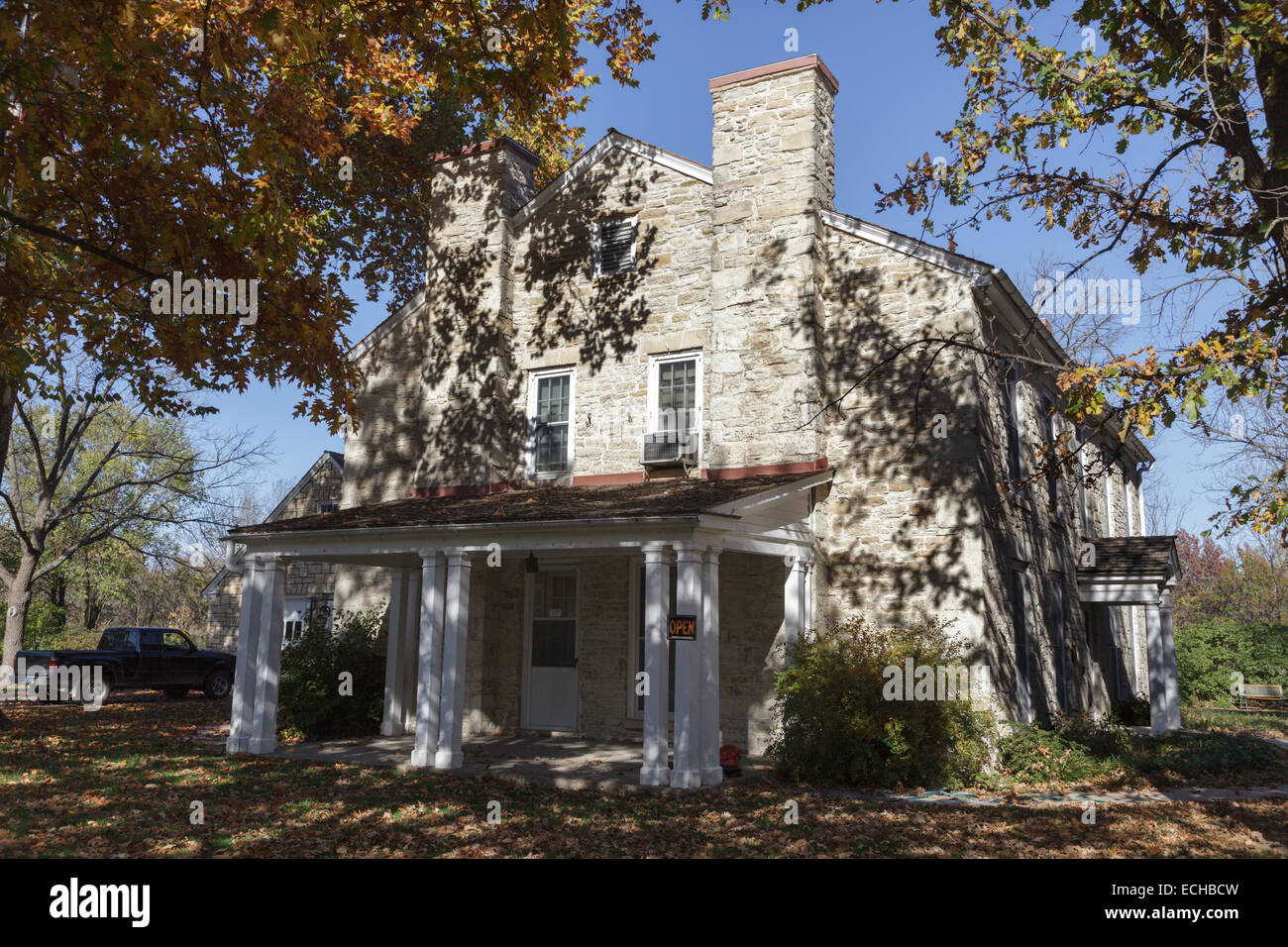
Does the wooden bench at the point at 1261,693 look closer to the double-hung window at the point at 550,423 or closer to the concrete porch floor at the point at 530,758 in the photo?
the concrete porch floor at the point at 530,758

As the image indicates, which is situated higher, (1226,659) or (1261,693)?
(1226,659)

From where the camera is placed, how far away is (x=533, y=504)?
1232cm

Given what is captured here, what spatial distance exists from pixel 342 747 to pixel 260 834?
567 centimetres

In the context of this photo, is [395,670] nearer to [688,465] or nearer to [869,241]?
[688,465]

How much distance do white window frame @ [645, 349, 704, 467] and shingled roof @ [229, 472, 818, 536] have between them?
1011 mm

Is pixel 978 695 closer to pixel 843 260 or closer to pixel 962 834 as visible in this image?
pixel 962 834

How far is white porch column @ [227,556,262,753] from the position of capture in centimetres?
1278

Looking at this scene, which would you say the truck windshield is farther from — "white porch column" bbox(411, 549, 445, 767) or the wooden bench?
the wooden bench

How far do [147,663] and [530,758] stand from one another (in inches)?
581

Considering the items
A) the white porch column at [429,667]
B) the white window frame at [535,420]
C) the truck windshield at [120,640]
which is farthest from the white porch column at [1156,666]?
the truck windshield at [120,640]

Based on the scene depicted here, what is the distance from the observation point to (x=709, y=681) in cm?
1027

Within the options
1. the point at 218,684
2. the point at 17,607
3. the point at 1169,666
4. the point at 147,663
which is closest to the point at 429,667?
the point at 1169,666

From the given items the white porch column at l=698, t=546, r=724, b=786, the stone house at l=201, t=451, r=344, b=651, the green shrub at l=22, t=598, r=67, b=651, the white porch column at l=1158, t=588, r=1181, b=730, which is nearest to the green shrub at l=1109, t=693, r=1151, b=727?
the white porch column at l=1158, t=588, r=1181, b=730
